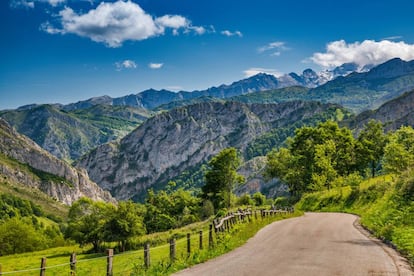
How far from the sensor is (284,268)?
690 inches

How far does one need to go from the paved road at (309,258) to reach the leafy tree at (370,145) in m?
71.0

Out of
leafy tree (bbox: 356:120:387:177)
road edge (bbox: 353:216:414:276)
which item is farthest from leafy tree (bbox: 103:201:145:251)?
road edge (bbox: 353:216:414:276)

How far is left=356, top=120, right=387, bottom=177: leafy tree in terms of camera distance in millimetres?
95125

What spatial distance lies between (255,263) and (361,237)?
42.7ft

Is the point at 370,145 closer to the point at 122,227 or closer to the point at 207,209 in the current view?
the point at 207,209

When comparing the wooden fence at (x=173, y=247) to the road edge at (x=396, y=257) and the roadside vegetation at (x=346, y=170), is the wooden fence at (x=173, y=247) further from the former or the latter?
the roadside vegetation at (x=346, y=170)

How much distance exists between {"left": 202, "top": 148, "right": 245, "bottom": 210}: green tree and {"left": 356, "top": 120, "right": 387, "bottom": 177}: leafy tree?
3125 centimetres

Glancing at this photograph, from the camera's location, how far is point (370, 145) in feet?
323

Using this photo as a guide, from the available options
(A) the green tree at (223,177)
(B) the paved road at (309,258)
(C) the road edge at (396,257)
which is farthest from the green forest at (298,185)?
(B) the paved road at (309,258)

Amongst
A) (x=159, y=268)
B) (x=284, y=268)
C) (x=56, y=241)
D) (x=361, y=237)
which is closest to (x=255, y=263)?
(x=284, y=268)

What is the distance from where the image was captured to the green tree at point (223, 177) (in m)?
106

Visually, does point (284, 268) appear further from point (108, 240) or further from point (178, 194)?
point (178, 194)

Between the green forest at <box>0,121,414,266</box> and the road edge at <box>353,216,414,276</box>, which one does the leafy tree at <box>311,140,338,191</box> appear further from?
the road edge at <box>353,216,414,276</box>

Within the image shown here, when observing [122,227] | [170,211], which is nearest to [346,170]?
[122,227]
